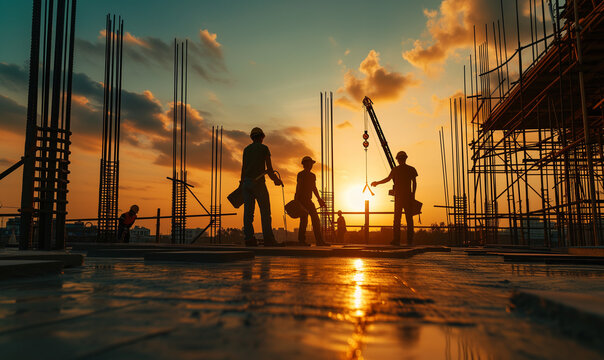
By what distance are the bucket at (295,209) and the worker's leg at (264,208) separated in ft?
6.10

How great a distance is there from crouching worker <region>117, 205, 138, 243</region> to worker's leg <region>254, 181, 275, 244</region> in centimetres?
746

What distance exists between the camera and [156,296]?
1520mm

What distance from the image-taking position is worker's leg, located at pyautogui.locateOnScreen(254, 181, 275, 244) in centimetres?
629

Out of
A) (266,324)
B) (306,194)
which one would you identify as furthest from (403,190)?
(266,324)

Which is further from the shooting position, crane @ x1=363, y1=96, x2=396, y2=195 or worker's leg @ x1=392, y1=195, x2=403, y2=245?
crane @ x1=363, y1=96, x2=396, y2=195

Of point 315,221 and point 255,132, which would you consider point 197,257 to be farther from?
point 315,221

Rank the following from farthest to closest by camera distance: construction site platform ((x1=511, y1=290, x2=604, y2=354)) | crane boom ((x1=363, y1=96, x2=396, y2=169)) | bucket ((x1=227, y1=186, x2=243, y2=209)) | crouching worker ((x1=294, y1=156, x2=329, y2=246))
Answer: crane boom ((x1=363, y1=96, x2=396, y2=169)) → crouching worker ((x1=294, y1=156, x2=329, y2=246)) → bucket ((x1=227, y1=186, x2=243, y2=209)) → construction site platform ((x1=511, y1=290, x2=604, y2=354))

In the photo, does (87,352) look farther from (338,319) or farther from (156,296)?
(156,296)

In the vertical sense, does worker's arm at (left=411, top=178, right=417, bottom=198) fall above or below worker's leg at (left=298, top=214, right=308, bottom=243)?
above

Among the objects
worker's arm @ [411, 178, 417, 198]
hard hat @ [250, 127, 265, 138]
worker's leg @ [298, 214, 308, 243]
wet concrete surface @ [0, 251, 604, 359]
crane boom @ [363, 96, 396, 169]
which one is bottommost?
wet concrete surface @ [0, 251, 604, 359]

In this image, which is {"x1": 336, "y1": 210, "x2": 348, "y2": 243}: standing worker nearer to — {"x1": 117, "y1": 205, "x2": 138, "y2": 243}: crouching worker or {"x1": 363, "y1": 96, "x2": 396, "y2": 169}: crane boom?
{"x1": 117, "y1": 205, "x2": 138, "y2": 243}: crouching worker

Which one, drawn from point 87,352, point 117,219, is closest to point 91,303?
point 87,352

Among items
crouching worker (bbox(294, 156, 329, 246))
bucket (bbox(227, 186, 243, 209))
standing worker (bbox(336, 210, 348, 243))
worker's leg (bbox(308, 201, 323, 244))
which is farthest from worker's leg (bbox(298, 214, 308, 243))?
standing worker (bbox(336, 210, 348, 243))

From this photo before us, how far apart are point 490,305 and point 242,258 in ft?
9.18
